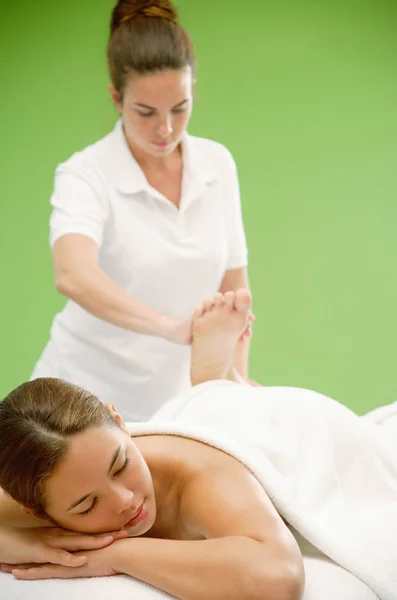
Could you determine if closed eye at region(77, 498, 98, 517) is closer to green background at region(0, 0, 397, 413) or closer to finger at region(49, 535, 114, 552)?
finger at region(49, 535, 114, 552)

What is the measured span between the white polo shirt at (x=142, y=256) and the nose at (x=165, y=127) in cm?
16

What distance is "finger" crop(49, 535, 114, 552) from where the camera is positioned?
51.4 inches

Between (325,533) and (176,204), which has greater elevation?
(176,204)

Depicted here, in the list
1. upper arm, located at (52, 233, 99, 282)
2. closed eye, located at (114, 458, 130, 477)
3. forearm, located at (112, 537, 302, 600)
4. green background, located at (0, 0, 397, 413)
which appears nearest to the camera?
forearm, located at (112, 537, 302, 600)

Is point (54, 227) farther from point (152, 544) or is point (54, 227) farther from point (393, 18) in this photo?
point (393, 18)

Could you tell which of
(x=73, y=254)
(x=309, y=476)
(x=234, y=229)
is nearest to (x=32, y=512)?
(x=309, y=476)

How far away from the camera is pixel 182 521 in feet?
4.79

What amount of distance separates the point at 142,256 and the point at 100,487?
0.98 metres

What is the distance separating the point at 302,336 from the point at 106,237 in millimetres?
1392

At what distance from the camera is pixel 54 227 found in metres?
2.07

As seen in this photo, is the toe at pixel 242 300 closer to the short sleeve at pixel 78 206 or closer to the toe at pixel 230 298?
the toe at pixel 230 298

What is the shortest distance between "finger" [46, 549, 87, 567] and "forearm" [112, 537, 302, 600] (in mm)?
53

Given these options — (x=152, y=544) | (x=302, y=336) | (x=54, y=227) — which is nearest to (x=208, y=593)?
(x=152, y=544)

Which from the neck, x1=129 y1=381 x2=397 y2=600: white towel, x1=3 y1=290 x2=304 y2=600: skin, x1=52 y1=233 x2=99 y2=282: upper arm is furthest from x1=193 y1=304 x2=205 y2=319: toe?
the neck
